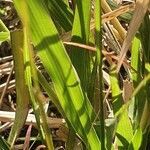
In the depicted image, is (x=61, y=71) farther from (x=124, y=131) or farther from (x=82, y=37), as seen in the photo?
(x=124, y=131)

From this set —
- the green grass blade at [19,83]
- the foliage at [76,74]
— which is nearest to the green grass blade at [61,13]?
the foliage at [76,74]

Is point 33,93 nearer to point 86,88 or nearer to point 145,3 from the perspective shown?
point 86,88

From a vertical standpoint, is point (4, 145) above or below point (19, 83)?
below

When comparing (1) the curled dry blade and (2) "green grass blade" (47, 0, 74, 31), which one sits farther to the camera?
(2) "green grass blade" (47, 0, 74, 31)

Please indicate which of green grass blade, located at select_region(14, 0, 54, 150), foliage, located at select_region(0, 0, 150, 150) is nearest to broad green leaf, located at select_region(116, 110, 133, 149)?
foliage, located at select_region(0, 0, 150, 150)

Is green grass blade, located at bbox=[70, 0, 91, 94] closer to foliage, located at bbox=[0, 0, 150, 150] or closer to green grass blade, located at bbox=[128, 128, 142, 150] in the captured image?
foliage, located at bbox=[0, 0, 150, 150]

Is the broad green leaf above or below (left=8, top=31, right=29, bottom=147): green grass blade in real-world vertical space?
below

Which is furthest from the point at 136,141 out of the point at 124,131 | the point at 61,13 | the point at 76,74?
the point at 61,13

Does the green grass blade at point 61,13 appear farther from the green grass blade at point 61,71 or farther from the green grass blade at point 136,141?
the green grass blade at point 136,141

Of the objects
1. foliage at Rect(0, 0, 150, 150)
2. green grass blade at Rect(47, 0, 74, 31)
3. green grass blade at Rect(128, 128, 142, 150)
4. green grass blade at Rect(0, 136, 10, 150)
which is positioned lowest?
green grass blade at Rect(128, 128, 142, 150)
